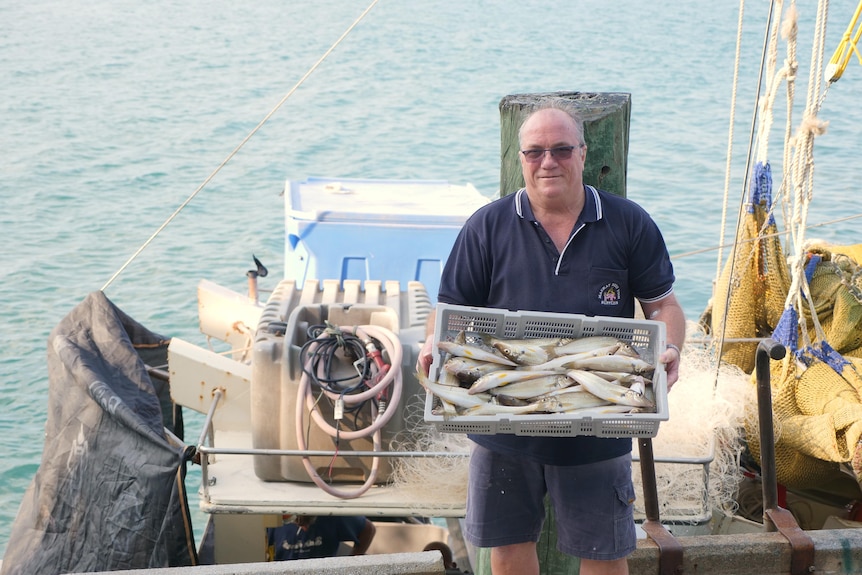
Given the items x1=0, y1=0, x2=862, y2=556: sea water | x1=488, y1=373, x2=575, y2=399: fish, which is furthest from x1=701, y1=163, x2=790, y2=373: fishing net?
x1=488, y1=373, x2=575, y2=399: fish

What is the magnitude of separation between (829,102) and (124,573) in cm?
2573

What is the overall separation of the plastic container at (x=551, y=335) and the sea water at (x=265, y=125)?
2.95 meters

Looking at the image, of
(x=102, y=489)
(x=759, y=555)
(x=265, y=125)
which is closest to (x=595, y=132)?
(x=759, y=555)

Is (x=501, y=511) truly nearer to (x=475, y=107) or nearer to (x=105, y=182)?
(x=105, y=182)

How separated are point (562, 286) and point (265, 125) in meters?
23.7

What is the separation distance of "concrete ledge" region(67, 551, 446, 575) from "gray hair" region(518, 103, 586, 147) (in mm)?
1801

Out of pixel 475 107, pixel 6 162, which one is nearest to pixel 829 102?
pixel 475 107

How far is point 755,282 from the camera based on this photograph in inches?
221

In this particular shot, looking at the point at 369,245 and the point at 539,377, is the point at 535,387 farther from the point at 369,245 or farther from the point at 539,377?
the point at 369,245

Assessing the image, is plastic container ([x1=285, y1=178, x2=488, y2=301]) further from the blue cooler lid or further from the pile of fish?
the pile of fish

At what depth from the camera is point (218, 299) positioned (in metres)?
7.53

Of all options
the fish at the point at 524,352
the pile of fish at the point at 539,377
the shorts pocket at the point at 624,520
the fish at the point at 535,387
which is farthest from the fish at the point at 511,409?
the shorts pocket at the point at 624,520

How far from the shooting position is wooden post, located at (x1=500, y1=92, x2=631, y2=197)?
359cm

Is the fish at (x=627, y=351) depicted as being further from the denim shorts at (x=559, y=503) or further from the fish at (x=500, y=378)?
the denim shorts at (x=559, y=503)
